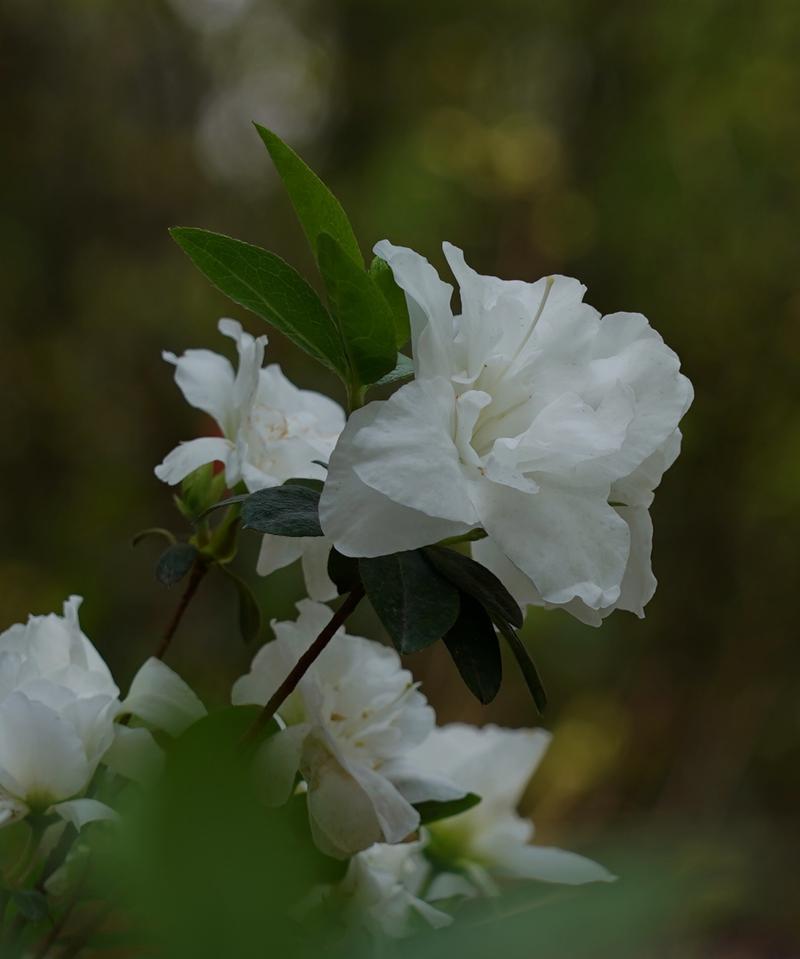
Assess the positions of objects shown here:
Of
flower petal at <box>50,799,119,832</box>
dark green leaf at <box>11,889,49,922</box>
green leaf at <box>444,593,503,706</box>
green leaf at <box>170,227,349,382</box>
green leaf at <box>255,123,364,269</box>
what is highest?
green leaf at <box>255,123,364,269</box>

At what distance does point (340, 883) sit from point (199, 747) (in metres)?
0.27

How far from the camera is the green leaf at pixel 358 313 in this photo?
322 mm

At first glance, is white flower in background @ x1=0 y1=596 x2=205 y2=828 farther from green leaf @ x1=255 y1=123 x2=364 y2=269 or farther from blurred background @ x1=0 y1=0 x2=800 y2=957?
blurred background @ x1=0 y1=0 x2=800 y2=957

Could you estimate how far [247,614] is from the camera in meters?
0.44

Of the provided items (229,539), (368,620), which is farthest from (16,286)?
(229,539)

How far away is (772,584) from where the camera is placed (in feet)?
8.41

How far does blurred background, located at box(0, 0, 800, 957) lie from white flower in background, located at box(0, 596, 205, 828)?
1976mm

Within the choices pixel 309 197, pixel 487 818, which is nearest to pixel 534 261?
pixel 487 818

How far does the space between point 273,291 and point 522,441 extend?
0.09 metres

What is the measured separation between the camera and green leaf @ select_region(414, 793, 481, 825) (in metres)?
0.41

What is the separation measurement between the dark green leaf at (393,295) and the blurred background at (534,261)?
1.99m

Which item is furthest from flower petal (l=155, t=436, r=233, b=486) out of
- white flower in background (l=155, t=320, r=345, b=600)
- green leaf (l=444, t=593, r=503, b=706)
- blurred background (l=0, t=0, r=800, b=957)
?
blurred background (l=0, t=0, r=800, b=957)

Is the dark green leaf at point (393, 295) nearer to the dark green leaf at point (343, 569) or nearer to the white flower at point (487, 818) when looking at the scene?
the dark green leaf at point (343, 569)

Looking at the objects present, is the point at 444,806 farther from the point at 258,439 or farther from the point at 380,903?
the point at 258,439
